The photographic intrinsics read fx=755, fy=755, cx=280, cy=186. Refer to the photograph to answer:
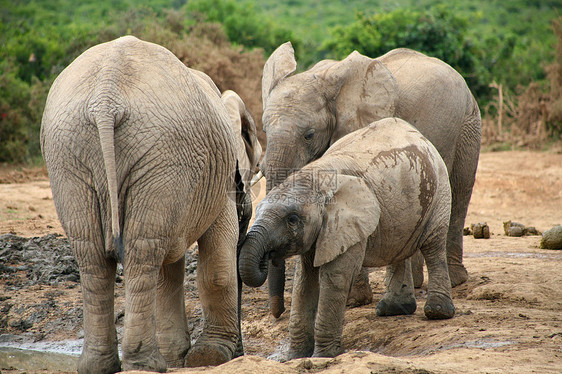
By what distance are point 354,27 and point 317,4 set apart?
16923mm

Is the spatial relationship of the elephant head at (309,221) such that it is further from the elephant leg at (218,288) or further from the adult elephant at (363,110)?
the adult elephant at (363,110)

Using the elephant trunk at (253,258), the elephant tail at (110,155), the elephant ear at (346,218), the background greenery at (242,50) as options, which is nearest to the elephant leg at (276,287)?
the elephant ear at (346,218)

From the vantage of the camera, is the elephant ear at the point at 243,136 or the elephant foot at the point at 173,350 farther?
the elephant ear at the point at 243,136

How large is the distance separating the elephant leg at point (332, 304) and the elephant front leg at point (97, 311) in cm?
124

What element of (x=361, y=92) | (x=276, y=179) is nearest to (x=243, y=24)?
(x=361, y=92)

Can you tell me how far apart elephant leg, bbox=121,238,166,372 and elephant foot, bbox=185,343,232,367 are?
0.80 meters

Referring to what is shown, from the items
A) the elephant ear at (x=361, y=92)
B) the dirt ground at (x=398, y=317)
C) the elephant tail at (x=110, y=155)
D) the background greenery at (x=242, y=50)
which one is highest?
the background greenery at (x=242, y=50)

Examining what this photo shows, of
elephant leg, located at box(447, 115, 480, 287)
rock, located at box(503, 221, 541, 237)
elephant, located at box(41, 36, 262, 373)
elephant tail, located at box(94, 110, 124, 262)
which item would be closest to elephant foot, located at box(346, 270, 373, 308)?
elephant leg, located at box(447, 115, 480, 287)

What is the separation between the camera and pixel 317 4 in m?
32.7

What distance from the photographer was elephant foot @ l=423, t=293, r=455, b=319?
198 inches

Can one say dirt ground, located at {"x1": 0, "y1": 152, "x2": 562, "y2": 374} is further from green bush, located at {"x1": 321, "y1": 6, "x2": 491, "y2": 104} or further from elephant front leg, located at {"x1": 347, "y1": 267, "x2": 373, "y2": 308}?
green bush, located at {"x1": 321, "y1": 6, "x2": 491, "y2": 104}

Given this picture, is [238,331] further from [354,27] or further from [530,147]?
[354,27]

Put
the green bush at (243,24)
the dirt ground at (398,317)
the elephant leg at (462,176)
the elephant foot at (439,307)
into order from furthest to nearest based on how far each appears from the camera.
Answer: the green bush at (243,24) < the elephant leg at (462,176) < the elephant foot at (439,307) < the dirt ground at (398,317)

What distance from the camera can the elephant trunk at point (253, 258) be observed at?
12.9 ft
